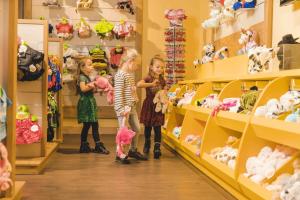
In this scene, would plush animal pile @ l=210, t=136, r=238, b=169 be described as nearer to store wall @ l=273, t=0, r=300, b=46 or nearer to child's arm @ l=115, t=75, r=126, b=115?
store wall @ l=273, t=0, r=300, b=46

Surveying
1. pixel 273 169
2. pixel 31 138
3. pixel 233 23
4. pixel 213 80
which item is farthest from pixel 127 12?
pixel 273 169

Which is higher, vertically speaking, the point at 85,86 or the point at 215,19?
the point at 215,19

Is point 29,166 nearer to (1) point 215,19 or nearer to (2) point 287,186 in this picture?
(2) point 287,186

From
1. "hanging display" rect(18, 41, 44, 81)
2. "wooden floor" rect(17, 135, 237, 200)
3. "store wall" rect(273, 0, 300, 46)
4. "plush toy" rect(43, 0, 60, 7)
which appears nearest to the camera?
"wooden floor" rect(17, 135, 237, 200)

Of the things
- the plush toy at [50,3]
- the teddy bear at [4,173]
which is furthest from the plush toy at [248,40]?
the plush toy at [50,3]

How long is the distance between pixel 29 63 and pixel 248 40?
2.32 meters

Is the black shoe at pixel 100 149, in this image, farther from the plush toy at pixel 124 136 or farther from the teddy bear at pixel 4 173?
the teddy bear at pixel 4 173

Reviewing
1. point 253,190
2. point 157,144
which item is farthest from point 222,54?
point 253,190

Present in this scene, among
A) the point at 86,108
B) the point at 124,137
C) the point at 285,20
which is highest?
the point at 285,20

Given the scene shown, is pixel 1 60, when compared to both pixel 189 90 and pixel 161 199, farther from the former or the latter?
pixel 189 90

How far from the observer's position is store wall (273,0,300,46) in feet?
11.7

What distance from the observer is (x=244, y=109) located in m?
3.13

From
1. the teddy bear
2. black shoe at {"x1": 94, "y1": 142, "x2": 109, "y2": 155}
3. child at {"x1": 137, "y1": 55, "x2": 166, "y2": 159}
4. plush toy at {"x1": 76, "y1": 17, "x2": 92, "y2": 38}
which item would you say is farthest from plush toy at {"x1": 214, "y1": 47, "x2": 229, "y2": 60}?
the teddy bear

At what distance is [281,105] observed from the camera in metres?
2.57
